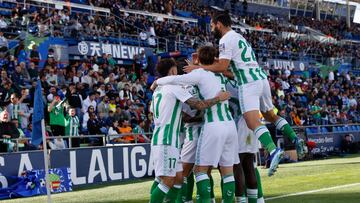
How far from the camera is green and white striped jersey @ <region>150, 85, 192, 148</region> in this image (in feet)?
26.1

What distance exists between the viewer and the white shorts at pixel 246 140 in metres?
8.70

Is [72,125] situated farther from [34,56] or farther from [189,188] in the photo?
[189,188]

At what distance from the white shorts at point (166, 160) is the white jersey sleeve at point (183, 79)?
0.80m

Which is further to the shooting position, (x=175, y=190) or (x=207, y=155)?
(x=175, y=190)

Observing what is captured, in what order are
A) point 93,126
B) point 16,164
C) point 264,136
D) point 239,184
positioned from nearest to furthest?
point 264,136 < point 239,184 < point 16,164 < point 93,126

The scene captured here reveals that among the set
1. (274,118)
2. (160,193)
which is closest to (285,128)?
(274,118)

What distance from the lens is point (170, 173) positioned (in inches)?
310

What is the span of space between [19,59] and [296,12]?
43.4 metres

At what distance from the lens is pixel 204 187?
810 centimetres

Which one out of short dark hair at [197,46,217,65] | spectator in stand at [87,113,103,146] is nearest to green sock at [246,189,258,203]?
short dark hair at [197,46,217,65]

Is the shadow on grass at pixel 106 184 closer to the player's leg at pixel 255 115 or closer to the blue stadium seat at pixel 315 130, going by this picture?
the player's leg at pixel 255 115

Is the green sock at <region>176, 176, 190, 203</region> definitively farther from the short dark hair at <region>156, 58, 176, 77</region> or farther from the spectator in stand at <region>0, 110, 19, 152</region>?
the spectator in stand at <region>0, 110, 19, 152</region>

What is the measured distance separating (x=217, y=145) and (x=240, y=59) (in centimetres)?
127

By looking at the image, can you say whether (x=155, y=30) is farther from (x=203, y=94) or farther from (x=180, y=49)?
(x=203, y=94)
